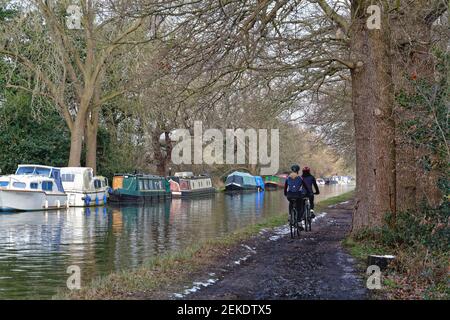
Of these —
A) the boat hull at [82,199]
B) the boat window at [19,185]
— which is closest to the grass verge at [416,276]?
the boat window at [19,185]

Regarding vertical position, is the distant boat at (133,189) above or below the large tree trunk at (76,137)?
below

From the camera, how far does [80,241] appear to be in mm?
19156

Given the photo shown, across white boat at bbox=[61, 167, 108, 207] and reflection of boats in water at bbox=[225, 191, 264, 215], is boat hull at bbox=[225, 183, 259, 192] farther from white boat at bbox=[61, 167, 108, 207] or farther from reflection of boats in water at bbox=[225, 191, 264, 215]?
white boat at bbox=[61, 167, 108, 207]

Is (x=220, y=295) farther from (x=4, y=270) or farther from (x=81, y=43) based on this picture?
(x=81, y=43)

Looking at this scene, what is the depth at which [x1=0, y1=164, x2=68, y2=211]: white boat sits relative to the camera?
1271 inches

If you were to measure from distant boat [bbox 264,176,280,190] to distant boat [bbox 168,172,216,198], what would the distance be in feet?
84.8

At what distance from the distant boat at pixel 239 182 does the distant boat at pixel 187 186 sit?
8366 mm

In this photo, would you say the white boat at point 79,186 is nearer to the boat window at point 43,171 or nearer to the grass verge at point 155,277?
the boat window at point 43,171

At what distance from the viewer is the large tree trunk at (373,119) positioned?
14.1 metres

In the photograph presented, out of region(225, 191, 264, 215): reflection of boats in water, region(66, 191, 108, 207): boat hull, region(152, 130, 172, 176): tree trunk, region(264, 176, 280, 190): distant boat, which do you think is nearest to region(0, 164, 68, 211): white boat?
region(66, 191, 108, 207): boat hull

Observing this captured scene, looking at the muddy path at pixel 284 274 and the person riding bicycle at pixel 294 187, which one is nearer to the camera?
the muddy path at pixel 284 274

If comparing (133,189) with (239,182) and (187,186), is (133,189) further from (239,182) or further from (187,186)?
(239,182)
